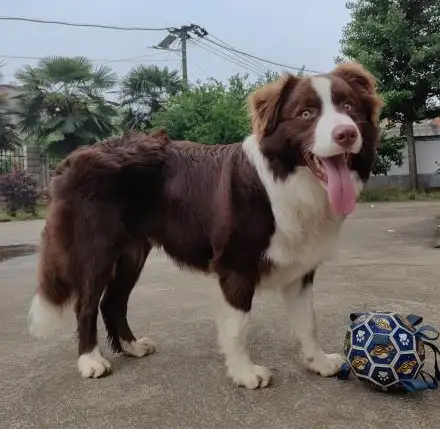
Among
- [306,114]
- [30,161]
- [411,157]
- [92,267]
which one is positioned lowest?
[92,267]

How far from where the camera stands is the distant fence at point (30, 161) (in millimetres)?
20859

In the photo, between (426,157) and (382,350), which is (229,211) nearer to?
(382,350)

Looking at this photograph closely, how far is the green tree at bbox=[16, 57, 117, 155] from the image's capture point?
19031 mm

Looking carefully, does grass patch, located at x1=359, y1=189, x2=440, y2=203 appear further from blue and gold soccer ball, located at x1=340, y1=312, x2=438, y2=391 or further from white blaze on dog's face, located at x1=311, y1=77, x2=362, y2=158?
white blaze on dog's face, located at x1=311, y1=77, x2=362, y2=158

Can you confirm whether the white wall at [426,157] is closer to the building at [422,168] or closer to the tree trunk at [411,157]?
the building at [422,168]

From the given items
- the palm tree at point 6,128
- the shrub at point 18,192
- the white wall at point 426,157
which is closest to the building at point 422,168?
the white wall at point 426,157

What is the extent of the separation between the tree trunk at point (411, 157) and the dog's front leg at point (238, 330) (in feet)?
59.6

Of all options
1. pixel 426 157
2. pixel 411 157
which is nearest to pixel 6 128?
pixel 411 157

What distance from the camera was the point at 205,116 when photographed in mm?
18297

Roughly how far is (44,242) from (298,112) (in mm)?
1853

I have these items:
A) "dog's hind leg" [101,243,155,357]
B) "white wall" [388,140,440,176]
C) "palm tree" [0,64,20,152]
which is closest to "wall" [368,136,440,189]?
"white wall" [388,140,440,176]

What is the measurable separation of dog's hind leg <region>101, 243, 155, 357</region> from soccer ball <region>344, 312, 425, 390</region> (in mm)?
1417

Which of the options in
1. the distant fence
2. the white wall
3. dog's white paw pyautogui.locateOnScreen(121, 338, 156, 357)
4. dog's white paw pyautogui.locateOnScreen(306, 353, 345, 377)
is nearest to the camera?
dog's white paw pyautogui.locateOnScreen(306, 353, 345, 377)

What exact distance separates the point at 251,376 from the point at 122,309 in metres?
1.11
